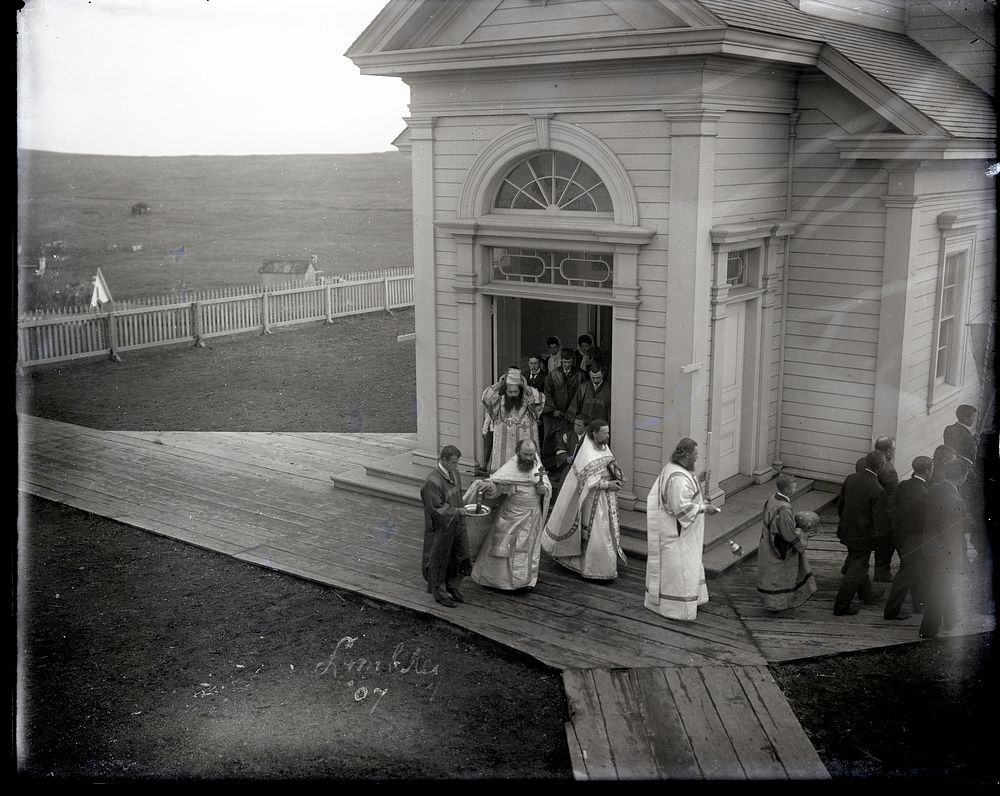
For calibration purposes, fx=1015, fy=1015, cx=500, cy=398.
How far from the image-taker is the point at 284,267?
30.1m

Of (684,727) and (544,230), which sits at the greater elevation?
(544,230)

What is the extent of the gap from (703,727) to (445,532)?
2.99 metres

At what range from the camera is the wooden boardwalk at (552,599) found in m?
7.05

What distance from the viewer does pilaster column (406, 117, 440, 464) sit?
38.2 ft

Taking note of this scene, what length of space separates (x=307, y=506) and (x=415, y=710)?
487 centimetres

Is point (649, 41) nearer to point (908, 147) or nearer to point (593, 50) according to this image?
point (593, 50)

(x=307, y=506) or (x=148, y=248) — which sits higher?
(x=148, y=248)

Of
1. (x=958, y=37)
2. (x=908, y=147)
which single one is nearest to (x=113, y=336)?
(x=908, y=147)

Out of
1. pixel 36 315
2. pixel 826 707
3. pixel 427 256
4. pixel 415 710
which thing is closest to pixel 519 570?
pixel 415 710

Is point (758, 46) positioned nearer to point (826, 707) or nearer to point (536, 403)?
point (536, 403)

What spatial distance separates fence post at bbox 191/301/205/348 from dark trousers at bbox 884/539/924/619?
57.2 ft
